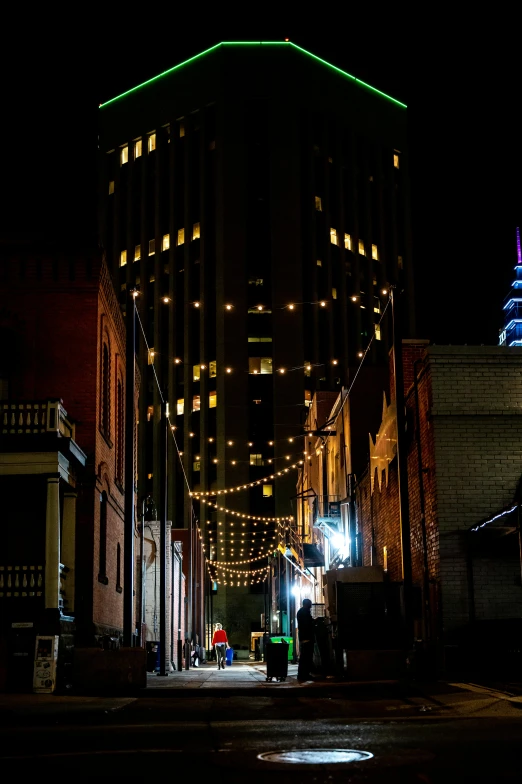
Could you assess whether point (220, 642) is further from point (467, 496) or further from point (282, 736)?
point (282, 736)

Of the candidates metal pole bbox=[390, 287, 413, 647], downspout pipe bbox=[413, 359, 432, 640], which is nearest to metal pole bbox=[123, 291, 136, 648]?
metal pole bbox=[390, 287, 413, 647]

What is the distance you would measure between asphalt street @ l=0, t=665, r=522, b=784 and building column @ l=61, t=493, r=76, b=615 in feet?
16.8

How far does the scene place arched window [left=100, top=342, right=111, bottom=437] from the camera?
25.3 m

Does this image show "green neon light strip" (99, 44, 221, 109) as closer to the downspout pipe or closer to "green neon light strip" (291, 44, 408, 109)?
"green neon light strip" (291, 44, 408, 109)

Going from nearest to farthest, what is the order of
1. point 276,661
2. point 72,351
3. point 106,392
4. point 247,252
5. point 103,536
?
point 276,661 < point 72,351 < point 103,536 < point 106,392 < point 247,252

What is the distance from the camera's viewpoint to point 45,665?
17969 mm

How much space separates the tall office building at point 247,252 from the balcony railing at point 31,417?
58947 millimetres

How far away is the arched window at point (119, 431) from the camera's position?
2895 cm

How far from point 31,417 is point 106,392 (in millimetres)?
5868

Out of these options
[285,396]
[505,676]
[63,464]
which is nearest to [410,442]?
[505,676]

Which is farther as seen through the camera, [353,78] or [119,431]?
[353,78]

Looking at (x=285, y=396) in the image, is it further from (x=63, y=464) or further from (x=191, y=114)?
(x=63, y=464)

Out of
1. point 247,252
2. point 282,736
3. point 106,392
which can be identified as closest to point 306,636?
point 106,392

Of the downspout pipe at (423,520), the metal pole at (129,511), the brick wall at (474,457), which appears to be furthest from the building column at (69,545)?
the brick wall at (474,457)
